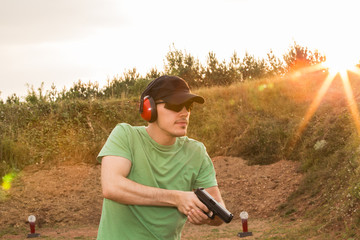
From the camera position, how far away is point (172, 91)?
297 centimetres

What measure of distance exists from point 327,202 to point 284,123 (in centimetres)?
655

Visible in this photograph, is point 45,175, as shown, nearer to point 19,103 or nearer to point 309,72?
point 19,103

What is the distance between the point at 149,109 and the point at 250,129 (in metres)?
14.2

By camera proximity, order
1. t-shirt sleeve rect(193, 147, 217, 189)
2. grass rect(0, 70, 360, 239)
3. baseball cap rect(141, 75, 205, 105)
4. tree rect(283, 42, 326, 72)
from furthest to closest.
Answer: tree rect(283, 42, 326, 72)
grass rect(0, 70, 360, 239)
t-shirt sleeve rect(193, 147, 217, 189)
baseball cap rect(141, 75, 205, 105)

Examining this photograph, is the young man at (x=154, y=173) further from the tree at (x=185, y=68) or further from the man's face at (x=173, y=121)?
the tree at (x=185, y=68)

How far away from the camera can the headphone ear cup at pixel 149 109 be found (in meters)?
3.02

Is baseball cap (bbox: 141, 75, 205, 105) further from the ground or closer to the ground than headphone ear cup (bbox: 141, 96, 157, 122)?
further from the ground

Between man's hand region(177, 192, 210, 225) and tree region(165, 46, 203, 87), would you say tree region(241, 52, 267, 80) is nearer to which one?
tree region(165, 46, 203, 87)

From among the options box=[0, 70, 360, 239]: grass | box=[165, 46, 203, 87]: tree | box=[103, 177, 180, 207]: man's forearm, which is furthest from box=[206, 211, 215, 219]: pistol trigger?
box=[165, 46, 203, 87]: tree

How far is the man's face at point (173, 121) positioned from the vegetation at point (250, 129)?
814 centimetres

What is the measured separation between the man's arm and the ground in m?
7.96

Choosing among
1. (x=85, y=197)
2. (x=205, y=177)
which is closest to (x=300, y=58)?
(x=85, y=197)

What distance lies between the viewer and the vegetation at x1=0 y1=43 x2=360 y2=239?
12.4 m

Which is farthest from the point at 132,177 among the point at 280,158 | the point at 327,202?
the point at 280,158
